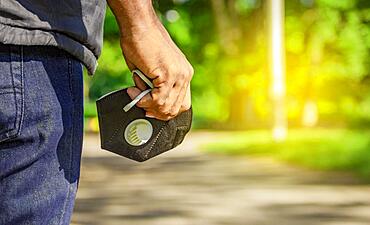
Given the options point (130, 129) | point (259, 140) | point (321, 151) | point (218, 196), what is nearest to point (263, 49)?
point (259, 140)

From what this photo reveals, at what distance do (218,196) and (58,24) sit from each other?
807 cm

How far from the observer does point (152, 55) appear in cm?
156

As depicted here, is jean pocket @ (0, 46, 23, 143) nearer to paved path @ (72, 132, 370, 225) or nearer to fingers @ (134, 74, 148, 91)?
fingers @ (134, 74, 148, 91)

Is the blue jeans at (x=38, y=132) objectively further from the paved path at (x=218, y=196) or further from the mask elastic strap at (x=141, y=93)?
the paved path at (x=218, y=196)

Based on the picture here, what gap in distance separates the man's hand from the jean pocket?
0.20 meters

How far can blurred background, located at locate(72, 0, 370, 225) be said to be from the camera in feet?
27.7

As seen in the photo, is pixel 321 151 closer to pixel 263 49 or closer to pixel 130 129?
pixel 130 129

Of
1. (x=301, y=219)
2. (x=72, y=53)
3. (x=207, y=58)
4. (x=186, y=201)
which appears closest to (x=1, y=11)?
(x=72, y=53)

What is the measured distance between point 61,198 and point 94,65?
0.78ft

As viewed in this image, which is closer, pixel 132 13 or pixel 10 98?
pixel 10 98

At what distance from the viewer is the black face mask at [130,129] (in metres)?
1.65

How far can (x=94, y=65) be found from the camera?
5.39 feet

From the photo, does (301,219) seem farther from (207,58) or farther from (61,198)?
(207,58)

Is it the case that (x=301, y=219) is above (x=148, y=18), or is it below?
below
